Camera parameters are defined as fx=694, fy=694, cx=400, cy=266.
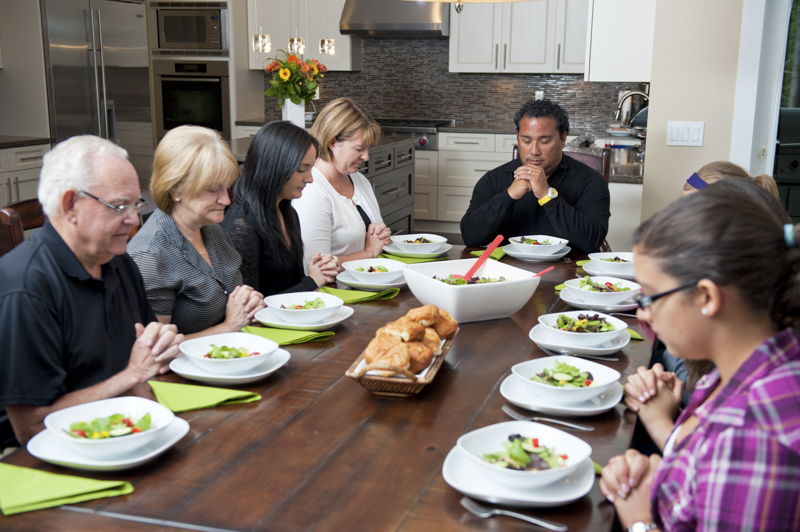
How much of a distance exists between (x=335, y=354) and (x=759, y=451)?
40.6 inches

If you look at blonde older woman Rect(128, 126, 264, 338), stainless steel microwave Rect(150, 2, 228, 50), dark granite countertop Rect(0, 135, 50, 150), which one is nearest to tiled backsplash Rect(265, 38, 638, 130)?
stainless steel microwave Rect(150, 2, 228, 50)

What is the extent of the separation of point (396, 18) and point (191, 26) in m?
1.94

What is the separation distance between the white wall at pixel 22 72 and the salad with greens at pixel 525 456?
509 centimetres

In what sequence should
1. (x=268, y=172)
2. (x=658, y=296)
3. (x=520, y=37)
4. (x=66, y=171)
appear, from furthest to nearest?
1. (x=520, y=37)
2. (x=268, y=172)
3. (x=66, y=171)
4. (x=658, y=296)

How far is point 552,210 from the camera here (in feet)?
9.63

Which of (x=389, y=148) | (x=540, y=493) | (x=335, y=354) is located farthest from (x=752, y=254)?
(x=389, y=148)

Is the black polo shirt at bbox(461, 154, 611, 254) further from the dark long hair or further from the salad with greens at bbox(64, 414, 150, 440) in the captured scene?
the salad with greens at bbox(64, 414, 150, 440)

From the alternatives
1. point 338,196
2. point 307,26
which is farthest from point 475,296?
point 307,26

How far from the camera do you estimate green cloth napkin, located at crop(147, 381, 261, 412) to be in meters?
1.35

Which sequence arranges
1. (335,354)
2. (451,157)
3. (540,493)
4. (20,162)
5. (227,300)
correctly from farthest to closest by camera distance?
1. (451,157)
2. (20,162)
3. (227,300)
4. (335,354)
5. (540,493)

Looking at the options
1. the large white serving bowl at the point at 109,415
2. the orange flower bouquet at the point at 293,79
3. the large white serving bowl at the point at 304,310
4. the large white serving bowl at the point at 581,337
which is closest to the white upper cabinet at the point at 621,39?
the orange flower bouquet at the point at 293,79

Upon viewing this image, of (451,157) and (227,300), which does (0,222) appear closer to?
(227,300)

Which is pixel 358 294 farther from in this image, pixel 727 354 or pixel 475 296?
pixel 727 354

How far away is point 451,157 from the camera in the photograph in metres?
6.43
